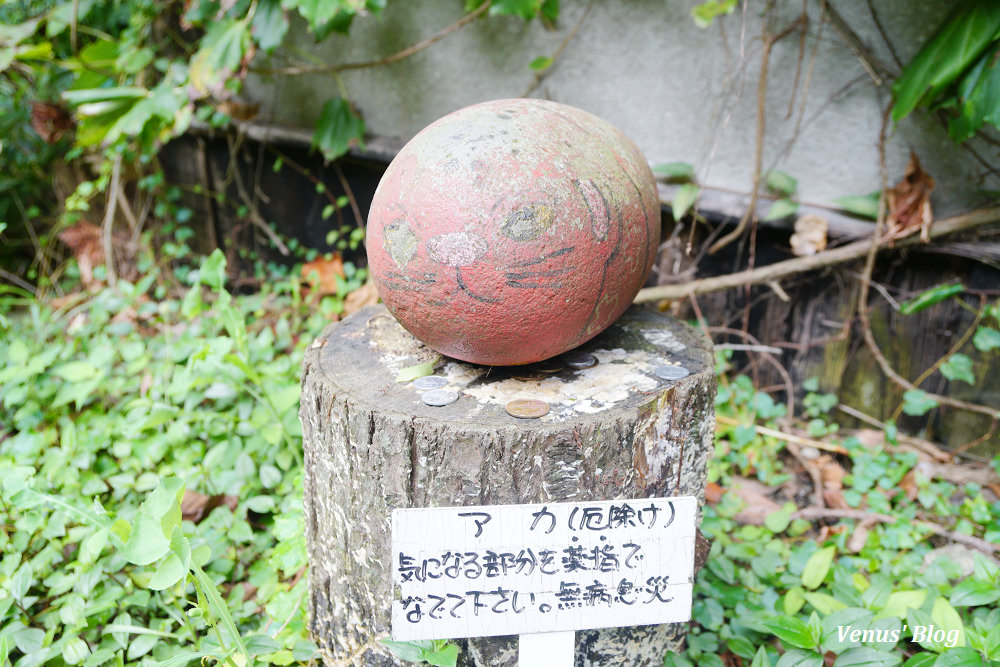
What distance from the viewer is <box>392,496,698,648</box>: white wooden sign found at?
1.16 metres

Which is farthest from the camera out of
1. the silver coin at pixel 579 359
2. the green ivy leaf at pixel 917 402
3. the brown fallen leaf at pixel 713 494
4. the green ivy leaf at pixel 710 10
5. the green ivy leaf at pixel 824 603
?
the green ivy leaf at pixel 917 402

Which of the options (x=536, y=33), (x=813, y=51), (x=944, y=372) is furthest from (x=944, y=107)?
(x=536, y=33)

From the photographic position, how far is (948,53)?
1.91m

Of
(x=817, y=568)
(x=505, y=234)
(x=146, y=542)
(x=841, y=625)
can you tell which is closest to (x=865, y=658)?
(x=841, y=625)

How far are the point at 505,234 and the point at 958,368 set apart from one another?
6.31 feet

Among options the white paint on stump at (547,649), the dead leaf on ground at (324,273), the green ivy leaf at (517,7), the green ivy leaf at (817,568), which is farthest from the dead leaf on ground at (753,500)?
the dead leaf on ground at (324,273)

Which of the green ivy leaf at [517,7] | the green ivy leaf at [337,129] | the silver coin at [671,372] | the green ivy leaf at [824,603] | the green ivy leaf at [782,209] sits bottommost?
the green ivy leaf at [824,603]

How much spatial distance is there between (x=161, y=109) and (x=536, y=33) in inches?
60.2

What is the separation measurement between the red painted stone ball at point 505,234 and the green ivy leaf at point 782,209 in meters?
1.24

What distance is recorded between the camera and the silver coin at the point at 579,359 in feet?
4.83

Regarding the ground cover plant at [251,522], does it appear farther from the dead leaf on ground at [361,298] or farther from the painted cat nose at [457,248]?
the painted cat nose at [457,248]

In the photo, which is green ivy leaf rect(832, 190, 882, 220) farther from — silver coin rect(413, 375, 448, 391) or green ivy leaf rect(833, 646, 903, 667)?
silver coin rect(413, 375, 448, 391)

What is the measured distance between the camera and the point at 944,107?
211cm

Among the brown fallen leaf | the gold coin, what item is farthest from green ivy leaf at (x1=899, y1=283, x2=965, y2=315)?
the gold coin
